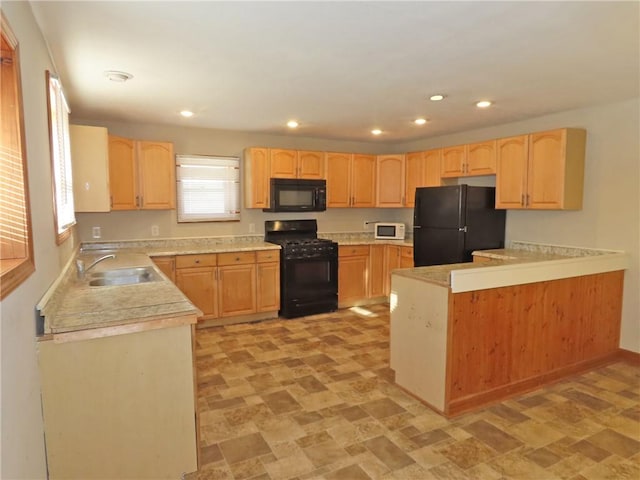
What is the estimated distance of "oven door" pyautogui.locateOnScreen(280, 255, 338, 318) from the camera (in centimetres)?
515

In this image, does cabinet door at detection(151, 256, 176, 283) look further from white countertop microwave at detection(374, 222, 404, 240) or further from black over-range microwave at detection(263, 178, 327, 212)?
white countertop microwave at detection(374, 222, 404, 240)

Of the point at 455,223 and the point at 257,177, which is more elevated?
the point at 257,177

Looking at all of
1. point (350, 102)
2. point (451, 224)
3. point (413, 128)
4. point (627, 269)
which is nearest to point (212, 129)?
point (350, 102)

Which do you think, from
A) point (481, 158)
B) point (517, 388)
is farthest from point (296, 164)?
point (517, 388)

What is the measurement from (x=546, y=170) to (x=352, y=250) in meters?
2.60

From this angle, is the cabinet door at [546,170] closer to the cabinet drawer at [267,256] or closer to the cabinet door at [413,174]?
the cabinet door at [413,174]

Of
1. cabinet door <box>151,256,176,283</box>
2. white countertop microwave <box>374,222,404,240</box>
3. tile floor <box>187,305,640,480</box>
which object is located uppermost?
white countertop microwave <box>374,222,404,240</box>

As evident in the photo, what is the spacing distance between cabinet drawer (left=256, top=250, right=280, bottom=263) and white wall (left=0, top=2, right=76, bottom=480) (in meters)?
2.72

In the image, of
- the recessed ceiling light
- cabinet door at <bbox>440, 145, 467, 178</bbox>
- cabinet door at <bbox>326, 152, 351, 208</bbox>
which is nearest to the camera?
the recessed ceiling light

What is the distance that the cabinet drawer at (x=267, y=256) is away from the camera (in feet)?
16.4

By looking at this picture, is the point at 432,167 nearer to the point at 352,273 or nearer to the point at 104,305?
the point at 352,273

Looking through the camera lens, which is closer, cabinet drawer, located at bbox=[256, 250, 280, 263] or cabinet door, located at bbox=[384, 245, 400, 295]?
cabinet drawer, located at bbox=[256, 250, 280, 263]

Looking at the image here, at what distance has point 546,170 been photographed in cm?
404

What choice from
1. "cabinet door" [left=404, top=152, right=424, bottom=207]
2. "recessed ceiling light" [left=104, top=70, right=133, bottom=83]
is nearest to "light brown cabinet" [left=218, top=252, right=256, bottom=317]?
"recessed ceiling light" [left=104, top=70, right=133, bottom=83]
